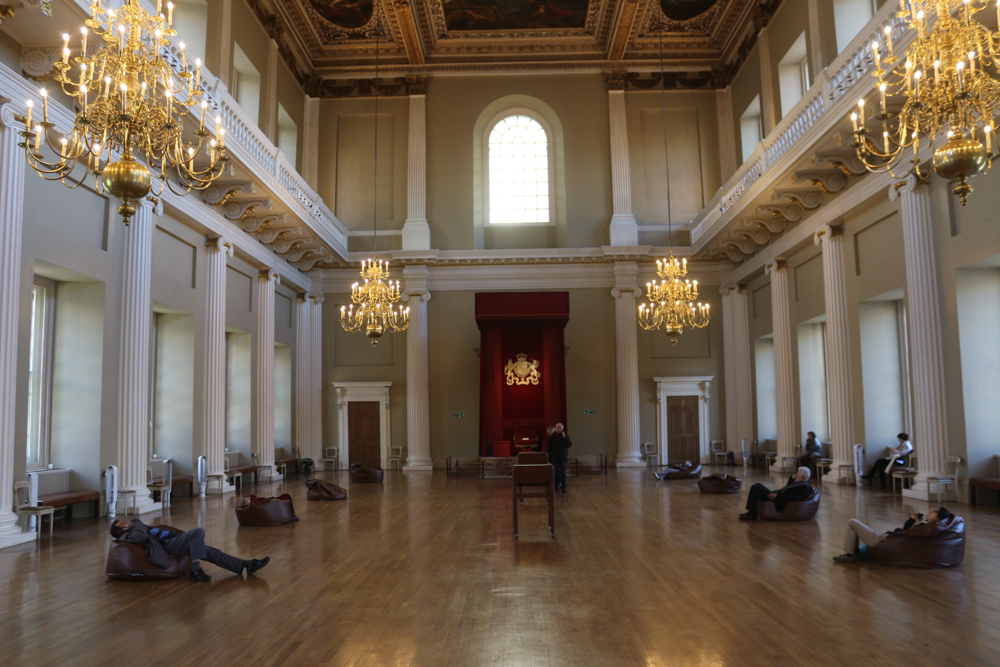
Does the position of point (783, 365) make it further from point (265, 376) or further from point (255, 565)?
point (255, 565)

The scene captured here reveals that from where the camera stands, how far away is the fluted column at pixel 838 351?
14766 mm

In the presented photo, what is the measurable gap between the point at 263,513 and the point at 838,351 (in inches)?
442

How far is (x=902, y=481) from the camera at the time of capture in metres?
12.5

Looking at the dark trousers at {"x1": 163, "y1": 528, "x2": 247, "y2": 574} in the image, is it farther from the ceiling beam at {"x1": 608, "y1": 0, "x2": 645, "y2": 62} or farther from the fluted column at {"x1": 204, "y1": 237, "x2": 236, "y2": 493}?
the ceiling beam at {"x1": 608, "y1": 0, "x2": 645, "y2": 62}

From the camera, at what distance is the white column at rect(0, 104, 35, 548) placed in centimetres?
851

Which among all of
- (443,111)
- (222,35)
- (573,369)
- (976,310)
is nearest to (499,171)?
(443,111)

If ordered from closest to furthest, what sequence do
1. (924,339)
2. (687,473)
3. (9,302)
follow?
(9,302)
(924,339)
(687,473)

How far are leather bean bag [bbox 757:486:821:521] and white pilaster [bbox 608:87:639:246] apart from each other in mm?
12376

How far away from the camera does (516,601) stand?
5785 mm

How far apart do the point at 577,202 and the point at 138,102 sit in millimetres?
16481

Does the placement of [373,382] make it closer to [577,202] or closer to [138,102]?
[577,202]

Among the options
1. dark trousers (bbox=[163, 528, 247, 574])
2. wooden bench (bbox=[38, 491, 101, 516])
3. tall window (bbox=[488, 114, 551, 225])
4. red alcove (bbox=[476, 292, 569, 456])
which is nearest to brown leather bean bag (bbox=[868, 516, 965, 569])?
dark trousers (bbox=[163, 528, 247, 574])

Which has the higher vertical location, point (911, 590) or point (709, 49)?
point (709, 49)

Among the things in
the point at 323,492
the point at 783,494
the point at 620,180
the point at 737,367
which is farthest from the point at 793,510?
the point at 620,180
